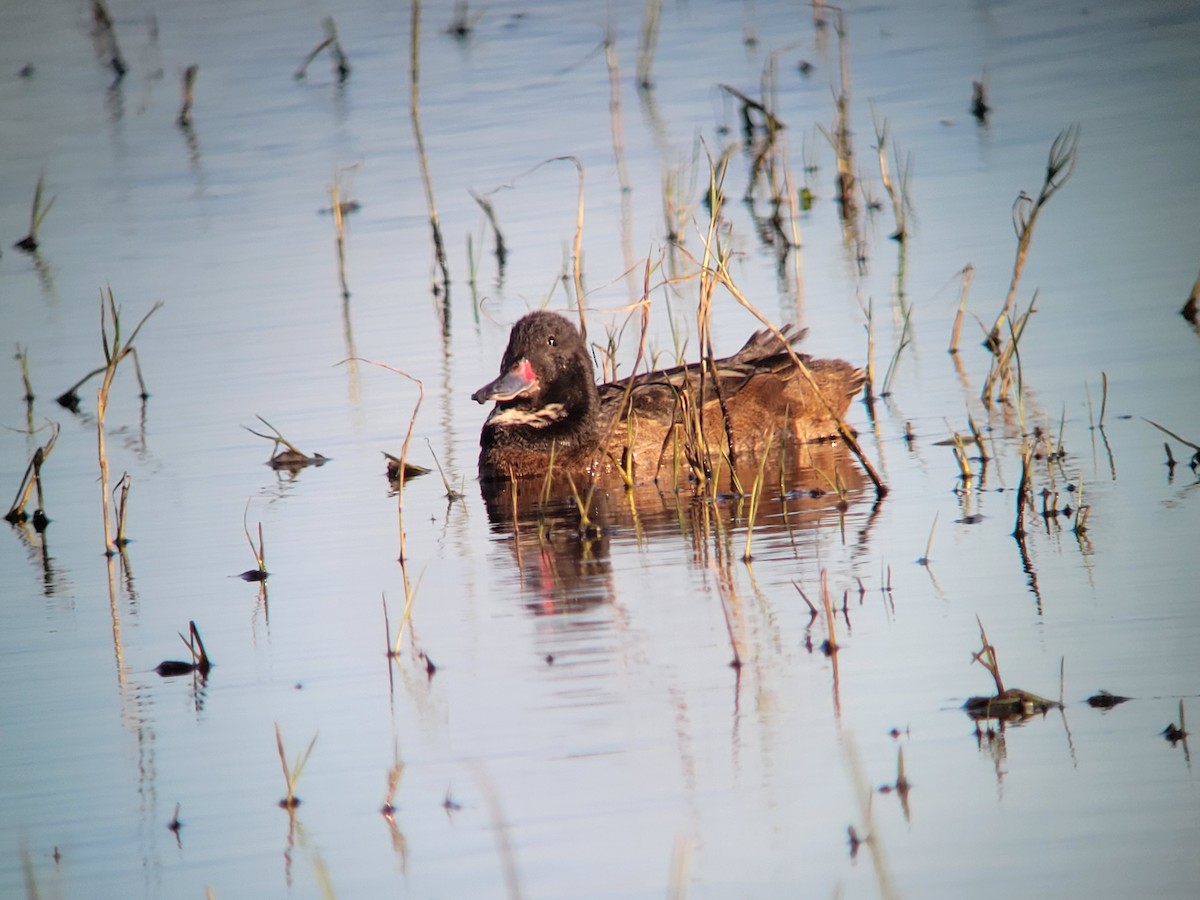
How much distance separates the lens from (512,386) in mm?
9508

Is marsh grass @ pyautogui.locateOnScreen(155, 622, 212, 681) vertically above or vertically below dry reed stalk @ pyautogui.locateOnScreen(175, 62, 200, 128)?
below

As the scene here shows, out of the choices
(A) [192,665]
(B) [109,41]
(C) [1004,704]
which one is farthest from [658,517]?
(B) [109,41]

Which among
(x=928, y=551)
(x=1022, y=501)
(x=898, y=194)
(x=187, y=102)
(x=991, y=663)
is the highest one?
(x=187, y=102)

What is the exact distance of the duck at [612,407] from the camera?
945 cm

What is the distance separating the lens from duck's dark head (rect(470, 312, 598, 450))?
9.61m

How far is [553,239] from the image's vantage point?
1400cm

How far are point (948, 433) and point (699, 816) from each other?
4.68m

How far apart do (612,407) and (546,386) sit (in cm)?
35

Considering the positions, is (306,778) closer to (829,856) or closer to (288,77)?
(829,856)

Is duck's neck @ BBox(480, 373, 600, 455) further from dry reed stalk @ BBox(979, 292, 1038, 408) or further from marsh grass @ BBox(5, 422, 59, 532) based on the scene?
marsh grass @ BBox(5, 422, 59, 532)

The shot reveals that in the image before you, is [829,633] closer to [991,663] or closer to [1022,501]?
[991,663]

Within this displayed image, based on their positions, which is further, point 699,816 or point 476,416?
point 476,416

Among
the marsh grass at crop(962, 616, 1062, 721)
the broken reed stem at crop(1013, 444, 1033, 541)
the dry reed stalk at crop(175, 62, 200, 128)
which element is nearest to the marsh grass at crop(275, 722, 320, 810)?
the marsh grass at crop(962, 616, 1062, 721)

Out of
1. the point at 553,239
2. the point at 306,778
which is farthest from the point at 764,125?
the point at 306,778
